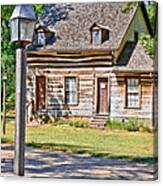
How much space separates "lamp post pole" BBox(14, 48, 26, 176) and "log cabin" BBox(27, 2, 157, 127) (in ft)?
0.10

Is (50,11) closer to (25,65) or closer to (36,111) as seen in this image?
(25,65)

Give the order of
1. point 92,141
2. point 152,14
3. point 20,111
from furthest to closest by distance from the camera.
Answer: point 20,111
point 92,141
point 152,14

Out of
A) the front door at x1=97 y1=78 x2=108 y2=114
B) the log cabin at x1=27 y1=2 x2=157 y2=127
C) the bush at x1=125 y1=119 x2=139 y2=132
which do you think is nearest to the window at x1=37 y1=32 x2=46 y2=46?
the log cabin at x1=27 y1=2 x2=157 y2=127

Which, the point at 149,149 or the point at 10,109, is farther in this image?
the point at 10,109

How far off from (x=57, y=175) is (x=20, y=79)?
0.54 meters

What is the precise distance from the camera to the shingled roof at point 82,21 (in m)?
3.30

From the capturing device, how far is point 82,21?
11.0 ft

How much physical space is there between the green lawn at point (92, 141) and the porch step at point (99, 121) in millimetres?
26

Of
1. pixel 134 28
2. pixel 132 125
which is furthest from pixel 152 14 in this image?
pixel 132 125

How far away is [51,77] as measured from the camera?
339 centimetres

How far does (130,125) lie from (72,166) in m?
0.37

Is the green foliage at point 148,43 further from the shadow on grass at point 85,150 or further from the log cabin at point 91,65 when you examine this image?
the shadow on grass at point 85,150

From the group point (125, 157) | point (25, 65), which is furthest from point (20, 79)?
point (125, 157)

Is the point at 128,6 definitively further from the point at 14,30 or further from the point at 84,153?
the point at 84,153
